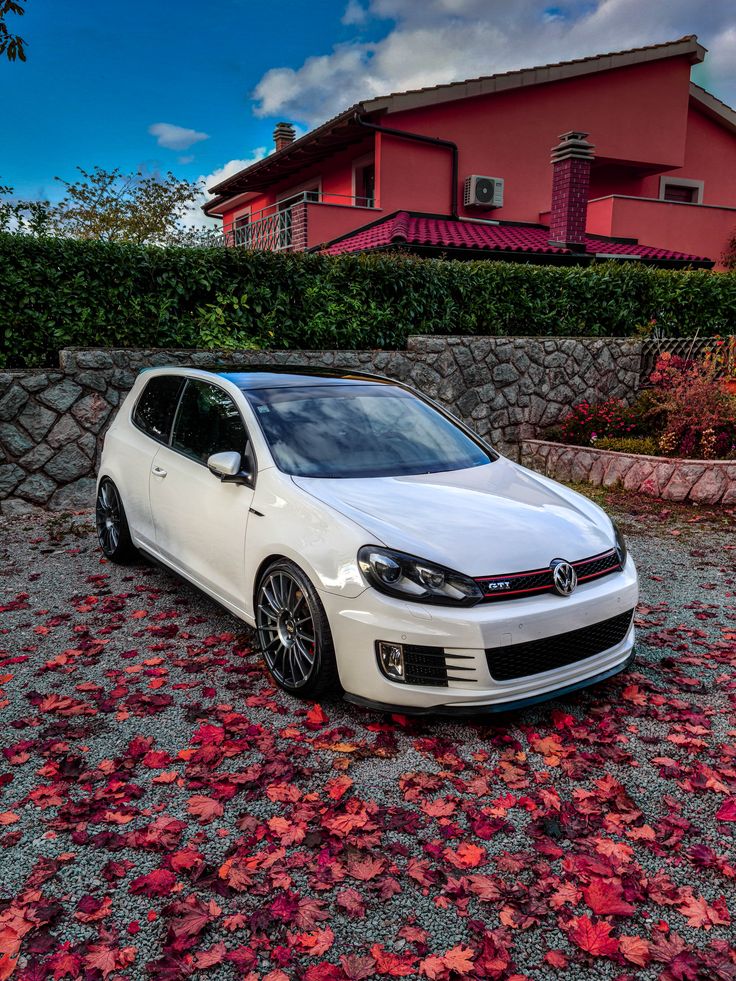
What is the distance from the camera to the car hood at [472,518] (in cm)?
328

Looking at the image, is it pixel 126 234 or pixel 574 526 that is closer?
pixel 574 526

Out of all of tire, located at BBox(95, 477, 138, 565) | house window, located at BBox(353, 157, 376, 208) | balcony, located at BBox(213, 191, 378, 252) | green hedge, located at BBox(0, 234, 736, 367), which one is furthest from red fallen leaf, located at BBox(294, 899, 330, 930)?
house window, located at BBox(353, 157, 376, 208)

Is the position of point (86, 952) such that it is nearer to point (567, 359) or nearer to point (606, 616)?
point (606, 616)

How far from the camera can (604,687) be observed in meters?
3.93

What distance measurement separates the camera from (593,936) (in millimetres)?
2271

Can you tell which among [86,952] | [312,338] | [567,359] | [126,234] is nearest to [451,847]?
[86,952]

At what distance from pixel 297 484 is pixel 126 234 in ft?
75.5

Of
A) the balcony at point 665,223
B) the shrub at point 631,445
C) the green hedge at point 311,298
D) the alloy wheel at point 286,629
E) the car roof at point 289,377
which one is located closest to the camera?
the alloy wheel at point 286,629

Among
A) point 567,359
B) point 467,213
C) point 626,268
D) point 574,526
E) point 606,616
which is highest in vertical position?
point 467,213

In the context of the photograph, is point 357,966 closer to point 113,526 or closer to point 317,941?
point 317,941

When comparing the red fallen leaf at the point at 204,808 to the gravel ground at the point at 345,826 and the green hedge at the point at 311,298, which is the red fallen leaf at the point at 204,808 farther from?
the green hedge at the point at 311,298

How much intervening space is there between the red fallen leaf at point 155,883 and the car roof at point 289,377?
2759mm

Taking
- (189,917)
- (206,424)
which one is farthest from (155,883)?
(206,424)

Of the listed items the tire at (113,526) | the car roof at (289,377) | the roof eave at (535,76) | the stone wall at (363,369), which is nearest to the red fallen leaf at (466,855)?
the car roof at (289,377)
